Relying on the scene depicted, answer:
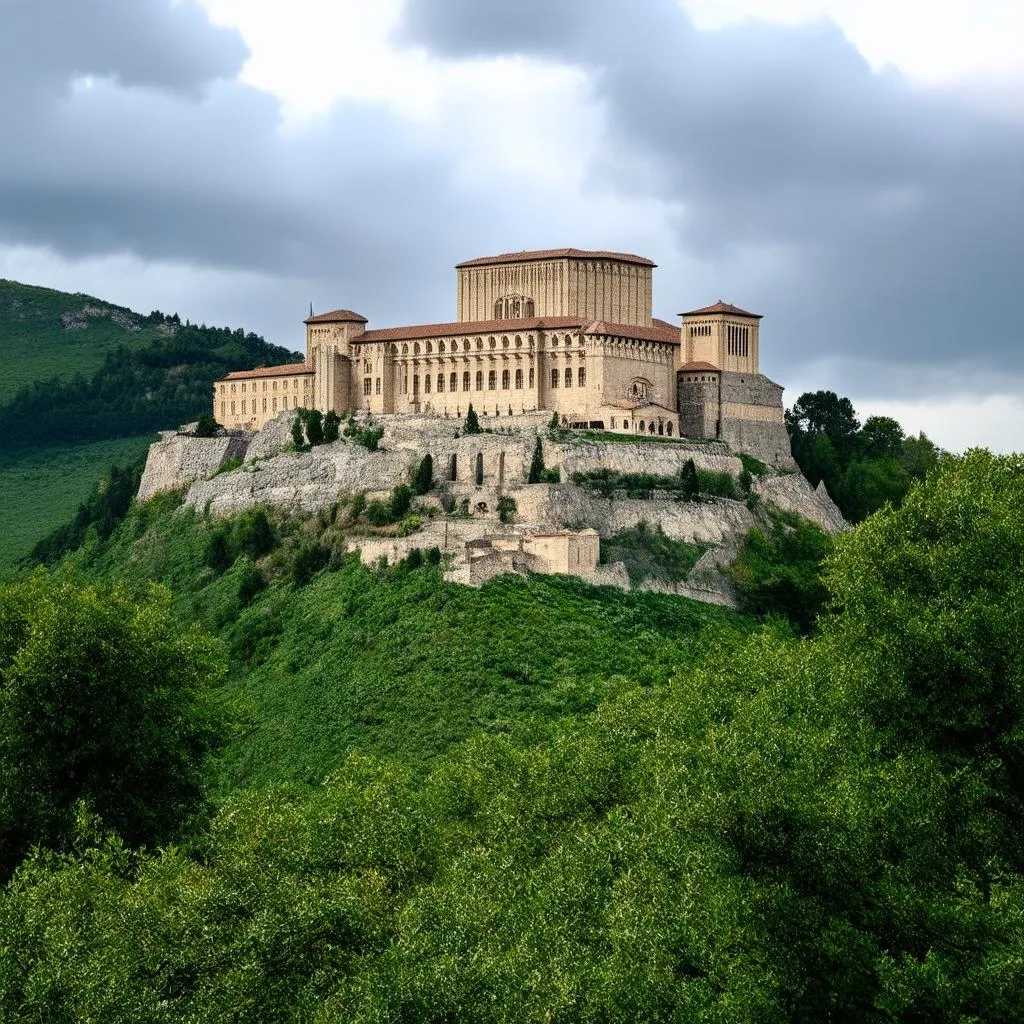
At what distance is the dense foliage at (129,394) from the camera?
167750 millimetres

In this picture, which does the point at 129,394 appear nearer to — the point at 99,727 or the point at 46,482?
the point at 46,482

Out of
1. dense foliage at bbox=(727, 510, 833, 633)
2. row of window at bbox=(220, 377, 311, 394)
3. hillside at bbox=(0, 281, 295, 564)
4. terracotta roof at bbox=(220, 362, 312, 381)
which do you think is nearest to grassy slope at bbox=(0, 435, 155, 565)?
hillside at bbox=(0, 281, 295, 564)

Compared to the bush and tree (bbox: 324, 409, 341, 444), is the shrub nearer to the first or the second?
tree (bbox: 324, 409, 341, 444)

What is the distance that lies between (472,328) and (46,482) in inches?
2404

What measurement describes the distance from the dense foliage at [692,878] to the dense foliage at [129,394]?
119210mm

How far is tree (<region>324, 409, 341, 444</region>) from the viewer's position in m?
103

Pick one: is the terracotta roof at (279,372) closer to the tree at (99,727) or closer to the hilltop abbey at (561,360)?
the hilltop abbey at (561,360)

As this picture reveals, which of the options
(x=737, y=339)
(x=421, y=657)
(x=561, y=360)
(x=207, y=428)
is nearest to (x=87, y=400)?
(x=207, y=428)

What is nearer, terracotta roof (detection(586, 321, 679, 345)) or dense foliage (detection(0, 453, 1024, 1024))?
dense foliage (detection(0, 453, 1024, 1024))

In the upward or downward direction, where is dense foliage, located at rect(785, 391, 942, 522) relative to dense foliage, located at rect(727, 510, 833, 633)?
upward

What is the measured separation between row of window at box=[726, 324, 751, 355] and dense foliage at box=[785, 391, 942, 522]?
22.7ft

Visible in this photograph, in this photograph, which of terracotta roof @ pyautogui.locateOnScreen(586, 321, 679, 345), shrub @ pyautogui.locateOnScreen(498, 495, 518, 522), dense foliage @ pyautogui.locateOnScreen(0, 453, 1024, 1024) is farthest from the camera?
terracotta roof @ pyautogui.locateOnScreen(586, 321, 679, 345)

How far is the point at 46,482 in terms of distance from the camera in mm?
155250

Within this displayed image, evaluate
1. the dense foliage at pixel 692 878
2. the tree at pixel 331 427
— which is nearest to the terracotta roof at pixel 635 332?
the tree at pixel 331 427
